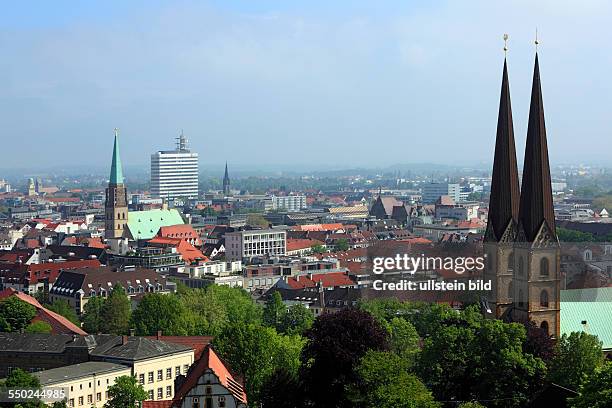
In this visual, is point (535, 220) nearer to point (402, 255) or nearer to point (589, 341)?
point (589, 341)

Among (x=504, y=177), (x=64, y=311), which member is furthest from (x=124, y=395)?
(x=64, y=311)

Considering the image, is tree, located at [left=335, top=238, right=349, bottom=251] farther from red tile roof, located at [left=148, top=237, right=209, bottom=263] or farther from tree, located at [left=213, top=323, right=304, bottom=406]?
tree, located at [left=213, top=323, right=304, bottom=406]

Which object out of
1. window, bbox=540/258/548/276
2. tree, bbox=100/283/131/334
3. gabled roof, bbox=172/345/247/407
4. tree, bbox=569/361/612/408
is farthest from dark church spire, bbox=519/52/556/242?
tree, bbox=100/283/131/334

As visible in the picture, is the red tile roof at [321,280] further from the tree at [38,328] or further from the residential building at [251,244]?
the residential building at [251,244]

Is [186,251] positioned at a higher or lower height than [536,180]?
lower

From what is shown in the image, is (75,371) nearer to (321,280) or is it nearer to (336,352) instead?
(336,352)

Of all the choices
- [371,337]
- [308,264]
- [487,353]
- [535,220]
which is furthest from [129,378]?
[308,264]

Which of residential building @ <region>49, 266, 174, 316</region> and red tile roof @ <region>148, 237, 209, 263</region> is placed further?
red tile roof @ <region>148, 237, 209, 263</region>
